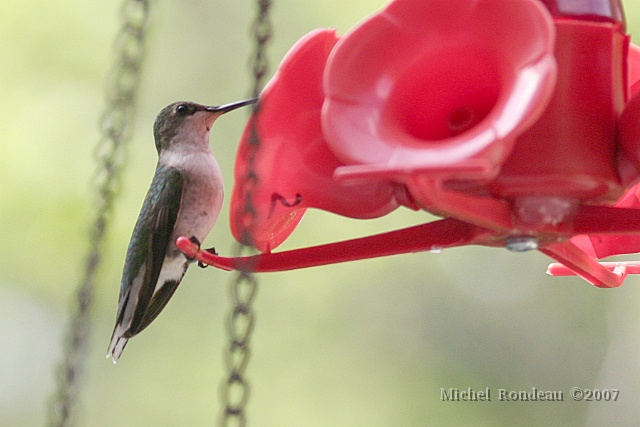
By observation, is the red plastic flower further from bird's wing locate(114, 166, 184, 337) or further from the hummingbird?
bird's wing locate(114, 166, 184, 337)

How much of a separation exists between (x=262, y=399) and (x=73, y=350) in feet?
8.82

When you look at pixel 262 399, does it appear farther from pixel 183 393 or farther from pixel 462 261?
pixel 462 261

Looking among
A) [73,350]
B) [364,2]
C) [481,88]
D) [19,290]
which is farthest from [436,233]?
[19,290]

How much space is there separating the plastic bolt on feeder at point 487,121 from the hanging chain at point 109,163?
0.40 metres

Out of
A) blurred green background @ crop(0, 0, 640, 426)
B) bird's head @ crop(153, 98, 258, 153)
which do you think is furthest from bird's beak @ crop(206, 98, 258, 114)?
blurred green background @ crop(0, 0, 640, 426)

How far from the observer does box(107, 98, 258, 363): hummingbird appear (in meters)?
2.61

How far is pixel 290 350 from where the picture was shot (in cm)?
457

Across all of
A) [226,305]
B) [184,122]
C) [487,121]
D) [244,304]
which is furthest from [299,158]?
[226,305]

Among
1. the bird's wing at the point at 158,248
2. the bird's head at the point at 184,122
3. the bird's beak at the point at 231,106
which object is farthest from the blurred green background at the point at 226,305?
the bird's wing at the point at 158,248

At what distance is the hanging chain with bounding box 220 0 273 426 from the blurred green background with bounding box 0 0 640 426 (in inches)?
103

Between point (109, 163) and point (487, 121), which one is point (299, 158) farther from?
point (487, 121)

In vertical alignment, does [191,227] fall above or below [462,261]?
above

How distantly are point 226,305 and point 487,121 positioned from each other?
352cm

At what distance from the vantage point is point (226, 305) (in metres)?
4.69
